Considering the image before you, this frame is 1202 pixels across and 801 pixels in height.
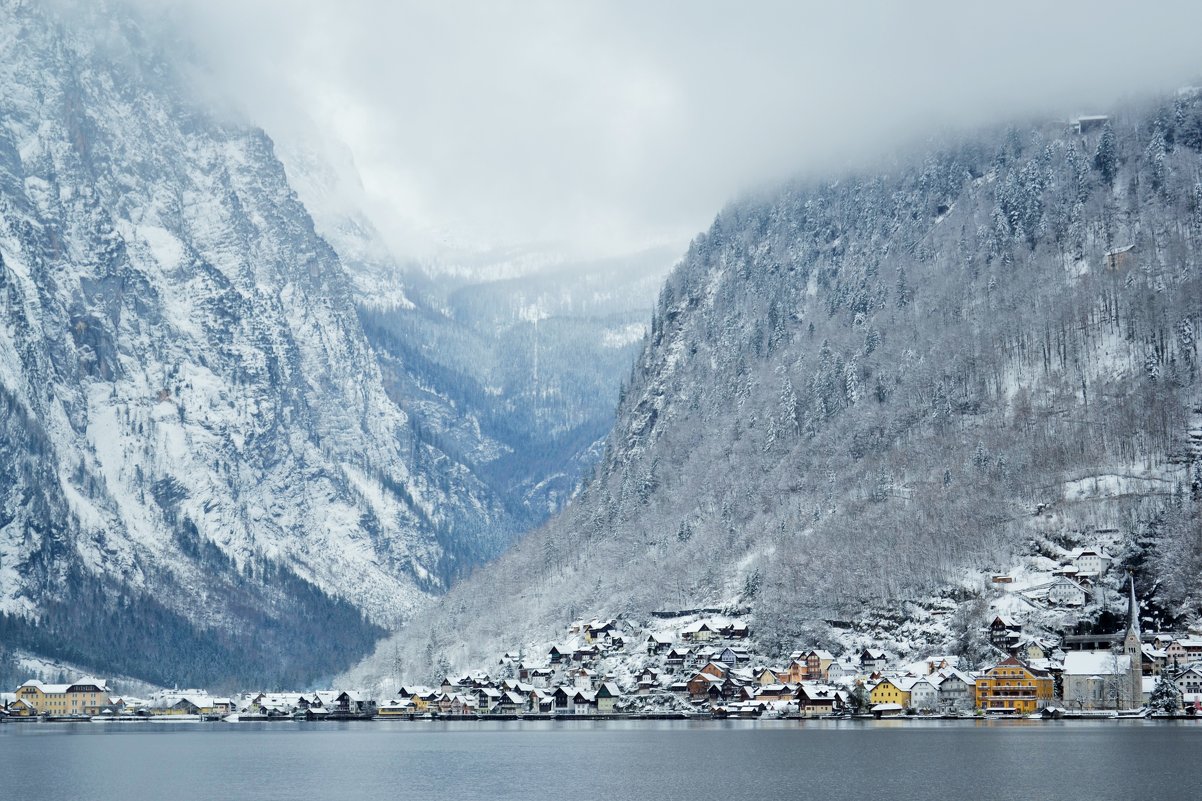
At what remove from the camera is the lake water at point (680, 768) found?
424ft

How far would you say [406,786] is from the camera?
466ft

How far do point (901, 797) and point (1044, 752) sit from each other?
33.5m

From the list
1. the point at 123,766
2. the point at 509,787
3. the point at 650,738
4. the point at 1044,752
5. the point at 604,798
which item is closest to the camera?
the point at 604,798

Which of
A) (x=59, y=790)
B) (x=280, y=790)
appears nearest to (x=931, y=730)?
(x=280, y=790)

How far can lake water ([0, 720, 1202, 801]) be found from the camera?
129375mm

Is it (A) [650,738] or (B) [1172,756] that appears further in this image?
(A) [650,738]

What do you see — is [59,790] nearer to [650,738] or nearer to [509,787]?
[509,787]

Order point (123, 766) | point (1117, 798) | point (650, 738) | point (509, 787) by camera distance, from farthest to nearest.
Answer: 1. point (650, 738)
2. point (123, 766)
3. point (509, 787)
4. point (1117, 798)

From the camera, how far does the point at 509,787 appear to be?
13838 cm

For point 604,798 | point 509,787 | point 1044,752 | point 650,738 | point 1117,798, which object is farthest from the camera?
point 650,738

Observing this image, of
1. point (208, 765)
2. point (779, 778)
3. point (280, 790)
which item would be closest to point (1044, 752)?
point (779, 778)

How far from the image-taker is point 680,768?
491 feet

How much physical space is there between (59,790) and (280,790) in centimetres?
1728

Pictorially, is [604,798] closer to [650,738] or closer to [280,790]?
[280,790]
